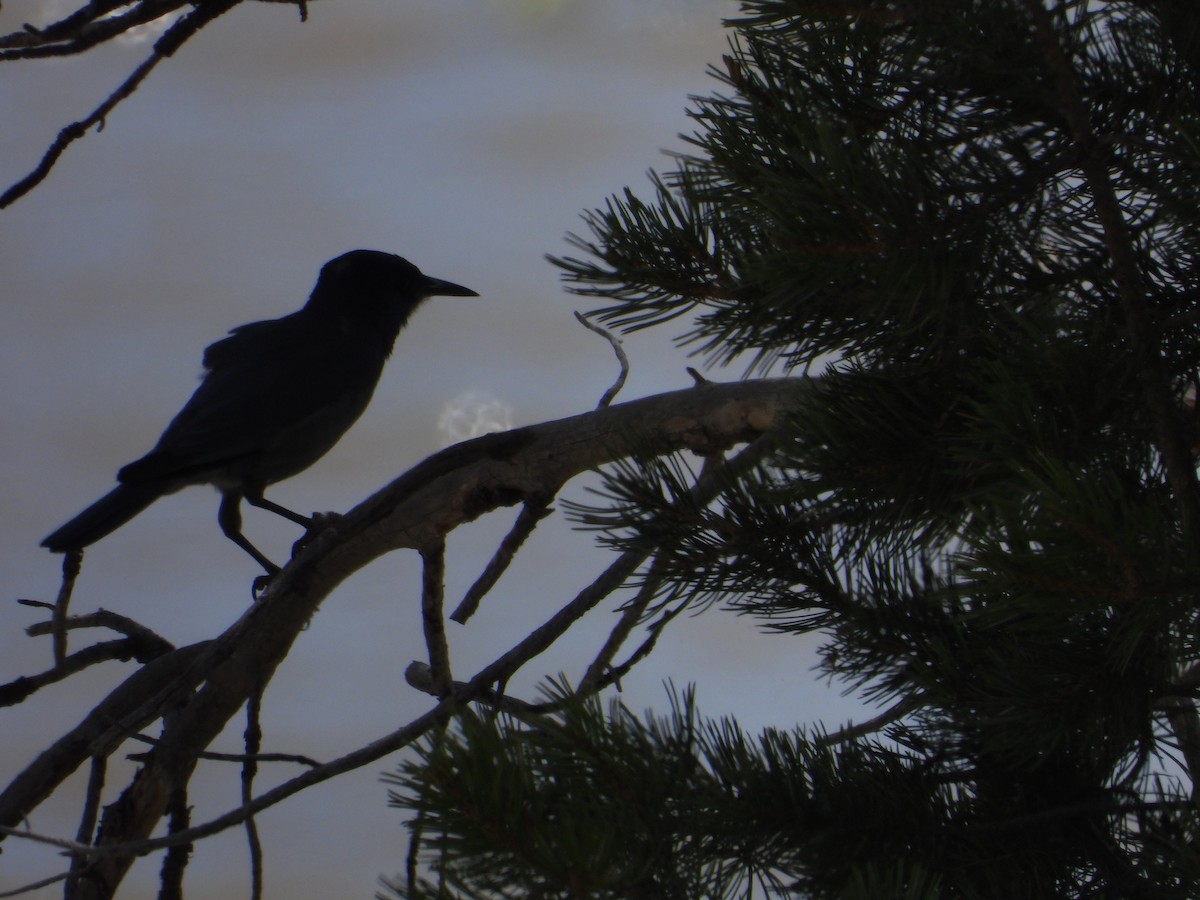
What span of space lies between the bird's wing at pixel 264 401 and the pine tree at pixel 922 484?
2582 mm

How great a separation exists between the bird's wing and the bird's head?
1.10 ft

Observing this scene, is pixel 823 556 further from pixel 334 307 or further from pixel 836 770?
pixel 334 307

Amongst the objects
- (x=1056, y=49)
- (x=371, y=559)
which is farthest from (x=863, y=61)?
(x=371, y=559)

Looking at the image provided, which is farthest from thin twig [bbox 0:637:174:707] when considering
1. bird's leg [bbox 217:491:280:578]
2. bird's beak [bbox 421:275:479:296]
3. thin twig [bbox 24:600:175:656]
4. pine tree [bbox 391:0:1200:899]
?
bird's beak [bbox 421:275:479:296]

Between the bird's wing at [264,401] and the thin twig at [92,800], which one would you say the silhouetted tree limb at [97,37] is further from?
the bird's wing at [264,401]

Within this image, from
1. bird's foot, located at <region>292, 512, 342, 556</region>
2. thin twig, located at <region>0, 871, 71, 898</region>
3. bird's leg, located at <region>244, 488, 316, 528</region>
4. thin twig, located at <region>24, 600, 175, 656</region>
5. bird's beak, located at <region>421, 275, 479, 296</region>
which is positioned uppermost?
bird's beak, located at <region>421, 275, 479, 296</region>

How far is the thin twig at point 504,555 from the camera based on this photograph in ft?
9.99

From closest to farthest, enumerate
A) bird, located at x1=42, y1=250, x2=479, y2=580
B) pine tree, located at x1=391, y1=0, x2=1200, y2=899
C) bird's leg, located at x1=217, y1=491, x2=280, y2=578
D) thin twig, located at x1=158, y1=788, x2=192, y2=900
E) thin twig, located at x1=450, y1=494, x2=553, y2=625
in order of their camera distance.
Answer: pine tree, located at x1=391, y1=0, x2=1200, y2=899 < thin twig, located at x1=158, y1=788, x2=192, y2=900 < thin twig, located at x1=450, y1=494, x2=553, y2=625 < bird, located at x1=42, y1=250, x2=479, y2=580 < bird's leg, located at x1=217, y1=491, x2=280, y2=578

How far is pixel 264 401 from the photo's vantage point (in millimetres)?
4434

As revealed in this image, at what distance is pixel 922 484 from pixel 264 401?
122 inches

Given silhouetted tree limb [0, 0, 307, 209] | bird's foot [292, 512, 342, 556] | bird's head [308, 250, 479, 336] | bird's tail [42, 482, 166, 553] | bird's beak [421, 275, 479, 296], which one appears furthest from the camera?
bird's beak [421, 275, 479, 296]

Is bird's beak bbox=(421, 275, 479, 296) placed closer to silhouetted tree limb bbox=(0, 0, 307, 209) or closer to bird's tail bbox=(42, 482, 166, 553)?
bird's tail bbox=(42, 482, 166, 553)

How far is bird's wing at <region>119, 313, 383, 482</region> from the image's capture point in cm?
425

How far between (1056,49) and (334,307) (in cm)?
416
